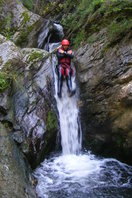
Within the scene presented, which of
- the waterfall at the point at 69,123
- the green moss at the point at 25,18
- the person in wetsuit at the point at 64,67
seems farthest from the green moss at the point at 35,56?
the green moss at the point at 25,18

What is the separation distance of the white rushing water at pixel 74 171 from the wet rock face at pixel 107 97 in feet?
1.25

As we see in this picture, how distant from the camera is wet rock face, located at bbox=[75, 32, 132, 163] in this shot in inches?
268

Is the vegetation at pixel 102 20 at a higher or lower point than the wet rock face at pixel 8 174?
higher

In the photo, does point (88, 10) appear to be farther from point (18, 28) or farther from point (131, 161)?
point (131, 161)

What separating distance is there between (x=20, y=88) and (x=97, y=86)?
8.29ft

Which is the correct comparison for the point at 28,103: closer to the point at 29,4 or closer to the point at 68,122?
the point at 68,122

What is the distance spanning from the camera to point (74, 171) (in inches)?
248

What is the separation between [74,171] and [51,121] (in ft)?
5.55

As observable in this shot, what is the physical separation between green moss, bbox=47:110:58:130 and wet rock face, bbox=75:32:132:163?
1.13 meters

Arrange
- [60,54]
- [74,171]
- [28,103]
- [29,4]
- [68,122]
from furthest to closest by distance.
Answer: [29,4], [60,54], [68,122], [28,103], [74,171]

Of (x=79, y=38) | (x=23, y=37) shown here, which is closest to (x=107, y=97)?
→ (x=79, y=38)

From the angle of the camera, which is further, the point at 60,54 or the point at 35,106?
the point at 60,54

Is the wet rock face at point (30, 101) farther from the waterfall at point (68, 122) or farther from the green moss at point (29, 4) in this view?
the green moss at point (29, 4)

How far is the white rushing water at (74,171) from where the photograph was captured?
5312 mm
